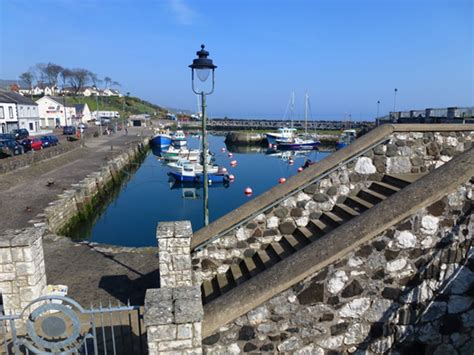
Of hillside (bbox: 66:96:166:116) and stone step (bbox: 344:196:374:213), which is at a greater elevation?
hillside (bbox: 66:96:166:116)

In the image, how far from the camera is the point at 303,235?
6027mm

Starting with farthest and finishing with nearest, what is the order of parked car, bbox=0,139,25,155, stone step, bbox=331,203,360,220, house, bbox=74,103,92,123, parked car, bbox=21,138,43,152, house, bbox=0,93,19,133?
house, bbox=74,103,92,123
house, bbox=0,93,19,133
parked car, bbox=21,138,43,152
parked car, bbox=0,139,25,155
stone step, bbox=331,203,360,220

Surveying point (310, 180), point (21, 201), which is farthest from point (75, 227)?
point (310, 180)

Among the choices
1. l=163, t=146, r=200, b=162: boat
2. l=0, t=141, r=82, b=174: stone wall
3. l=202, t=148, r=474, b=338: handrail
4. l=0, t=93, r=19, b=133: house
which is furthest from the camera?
l=0, t=93, r=19, b=133: house

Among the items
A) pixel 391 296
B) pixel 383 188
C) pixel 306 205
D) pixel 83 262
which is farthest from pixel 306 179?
pixel 83 262

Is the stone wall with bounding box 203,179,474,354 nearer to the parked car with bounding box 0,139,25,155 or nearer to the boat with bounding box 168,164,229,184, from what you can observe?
the boat with bounding box 168,164,229,184

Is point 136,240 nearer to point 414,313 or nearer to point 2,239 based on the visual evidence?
point 2,239

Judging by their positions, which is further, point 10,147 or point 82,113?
point 82,113

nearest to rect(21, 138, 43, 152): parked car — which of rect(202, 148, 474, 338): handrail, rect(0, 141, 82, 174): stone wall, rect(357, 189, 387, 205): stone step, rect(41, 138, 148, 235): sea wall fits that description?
rect(0, 141, 82, 174): stone wall

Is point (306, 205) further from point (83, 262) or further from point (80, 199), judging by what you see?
point (80, 199)

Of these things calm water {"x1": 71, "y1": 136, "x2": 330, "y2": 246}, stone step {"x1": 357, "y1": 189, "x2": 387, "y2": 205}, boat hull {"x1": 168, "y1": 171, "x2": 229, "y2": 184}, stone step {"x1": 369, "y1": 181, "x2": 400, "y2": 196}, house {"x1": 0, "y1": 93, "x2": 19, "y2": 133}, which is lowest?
calm water {"x1": 71, "y1": 136, "x2": 330, "y2": 246}

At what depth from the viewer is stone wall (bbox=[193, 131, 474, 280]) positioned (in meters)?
6.33

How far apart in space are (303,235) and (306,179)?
1.05 metres

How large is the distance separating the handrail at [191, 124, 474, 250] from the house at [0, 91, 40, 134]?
52.1 m
